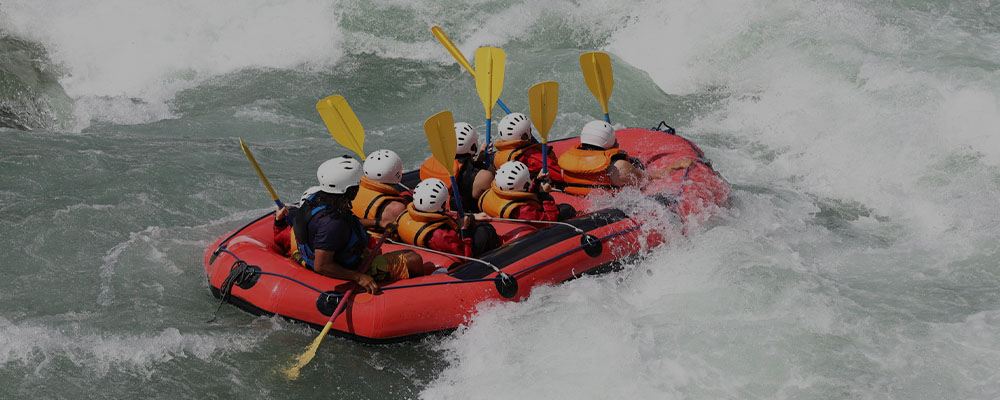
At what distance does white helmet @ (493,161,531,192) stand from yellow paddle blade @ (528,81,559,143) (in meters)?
0.82

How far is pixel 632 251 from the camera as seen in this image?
639 centimetres

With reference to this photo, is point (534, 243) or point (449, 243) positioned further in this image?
point (534, 243)

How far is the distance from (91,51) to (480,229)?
898 centimetres

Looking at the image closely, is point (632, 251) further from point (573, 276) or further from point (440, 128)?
point (440, 128)

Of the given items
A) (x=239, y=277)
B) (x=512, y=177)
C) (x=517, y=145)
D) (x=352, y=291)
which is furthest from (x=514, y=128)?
(x=239, y=277)

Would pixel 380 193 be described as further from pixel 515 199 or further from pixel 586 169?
pixel 586 169

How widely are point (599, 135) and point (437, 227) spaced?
1.71 meters

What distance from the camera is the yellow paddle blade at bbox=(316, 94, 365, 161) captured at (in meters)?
6.39

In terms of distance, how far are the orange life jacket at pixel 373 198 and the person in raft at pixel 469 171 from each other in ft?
2.05

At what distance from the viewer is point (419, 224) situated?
5.92m

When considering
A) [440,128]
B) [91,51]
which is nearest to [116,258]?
[440,128]

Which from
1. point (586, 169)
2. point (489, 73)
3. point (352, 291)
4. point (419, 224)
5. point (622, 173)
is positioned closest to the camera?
point (352, 291)

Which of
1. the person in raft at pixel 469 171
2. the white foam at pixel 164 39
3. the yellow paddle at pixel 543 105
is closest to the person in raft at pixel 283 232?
the person in raft at pixel 469 171

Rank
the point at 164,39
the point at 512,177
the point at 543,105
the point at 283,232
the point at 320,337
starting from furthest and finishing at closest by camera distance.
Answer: the point at 164,39 → the point at 543,105 → the point at 283,232 → the point at 512,177 → the point at 320,337
